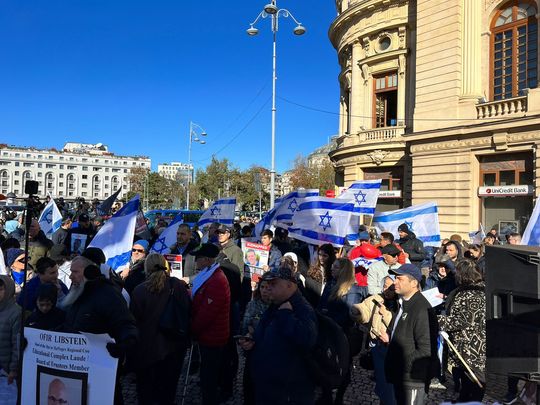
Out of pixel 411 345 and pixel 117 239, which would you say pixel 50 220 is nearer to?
pixel 117 239

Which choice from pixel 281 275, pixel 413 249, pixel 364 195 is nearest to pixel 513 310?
pixel 281 275

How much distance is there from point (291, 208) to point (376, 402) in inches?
204

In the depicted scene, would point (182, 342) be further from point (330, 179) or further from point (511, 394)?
point (330, 179)

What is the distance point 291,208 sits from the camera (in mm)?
9898

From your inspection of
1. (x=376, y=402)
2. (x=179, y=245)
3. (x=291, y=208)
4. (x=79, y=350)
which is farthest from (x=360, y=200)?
(x=79, y=350)

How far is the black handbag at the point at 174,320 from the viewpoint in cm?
418

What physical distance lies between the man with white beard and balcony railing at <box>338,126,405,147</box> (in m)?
18.5

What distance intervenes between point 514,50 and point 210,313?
686 inches

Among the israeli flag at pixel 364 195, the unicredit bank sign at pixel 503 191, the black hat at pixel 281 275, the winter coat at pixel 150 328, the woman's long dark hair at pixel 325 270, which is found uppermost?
the unicredit bank sign at pixel 503 191

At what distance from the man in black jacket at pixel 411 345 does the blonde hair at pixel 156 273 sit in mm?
2229

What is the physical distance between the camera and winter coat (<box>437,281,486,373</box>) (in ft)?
13.7

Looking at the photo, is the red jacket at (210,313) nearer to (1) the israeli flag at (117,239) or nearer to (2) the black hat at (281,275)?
(2) the black hat at (281,275)

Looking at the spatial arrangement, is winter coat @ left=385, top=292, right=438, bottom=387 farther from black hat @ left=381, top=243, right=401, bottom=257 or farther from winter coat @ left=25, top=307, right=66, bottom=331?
winter coat @ left=25, top=307, right=66, bottom=331

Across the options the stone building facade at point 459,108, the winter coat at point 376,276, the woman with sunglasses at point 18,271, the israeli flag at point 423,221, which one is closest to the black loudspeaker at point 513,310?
the winter coat at point 376,276
